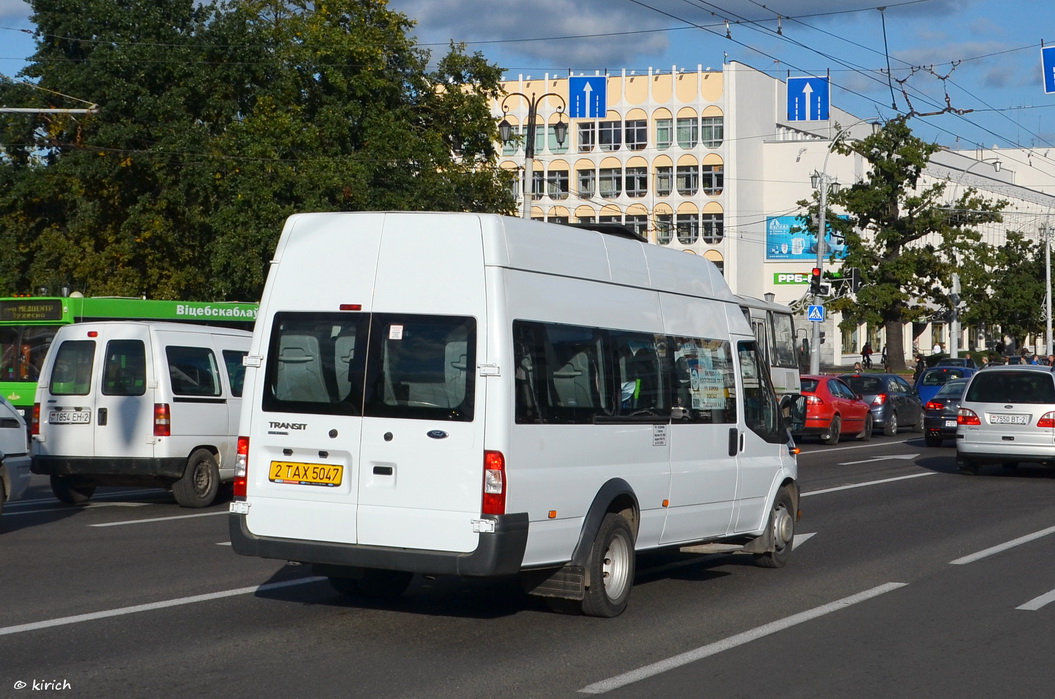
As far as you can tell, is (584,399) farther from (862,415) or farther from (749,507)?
(862,415)

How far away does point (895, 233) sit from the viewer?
6162 centimetres

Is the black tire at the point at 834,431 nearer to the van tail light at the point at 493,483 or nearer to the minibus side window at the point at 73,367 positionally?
the minibus side window at the point at 73,367

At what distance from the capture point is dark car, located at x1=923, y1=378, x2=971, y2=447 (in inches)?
1131

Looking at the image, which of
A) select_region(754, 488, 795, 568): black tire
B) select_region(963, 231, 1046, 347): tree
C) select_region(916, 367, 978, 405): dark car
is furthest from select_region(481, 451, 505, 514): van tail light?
select_region(963, 231, 1046, 347): tree

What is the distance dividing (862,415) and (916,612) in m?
22.8

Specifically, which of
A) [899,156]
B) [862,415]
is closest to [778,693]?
[862,415]

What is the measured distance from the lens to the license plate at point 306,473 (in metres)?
7.98

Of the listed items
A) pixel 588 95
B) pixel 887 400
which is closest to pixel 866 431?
pixel 887 400

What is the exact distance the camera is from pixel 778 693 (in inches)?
267

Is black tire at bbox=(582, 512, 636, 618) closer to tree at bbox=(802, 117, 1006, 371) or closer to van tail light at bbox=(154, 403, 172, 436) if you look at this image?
van tail light at bbox=(154, 403, 172, 436)

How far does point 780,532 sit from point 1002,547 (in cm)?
300

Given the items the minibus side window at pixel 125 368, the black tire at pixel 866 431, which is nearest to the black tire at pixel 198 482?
the minibus side window at pixel 125 368

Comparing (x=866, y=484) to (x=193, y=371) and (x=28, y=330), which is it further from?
(x=28, y=330)

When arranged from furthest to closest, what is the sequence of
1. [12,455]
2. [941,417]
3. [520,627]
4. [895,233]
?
1. [895,233]
2. [941,417]
3. [12,455]
4. [520,627]
